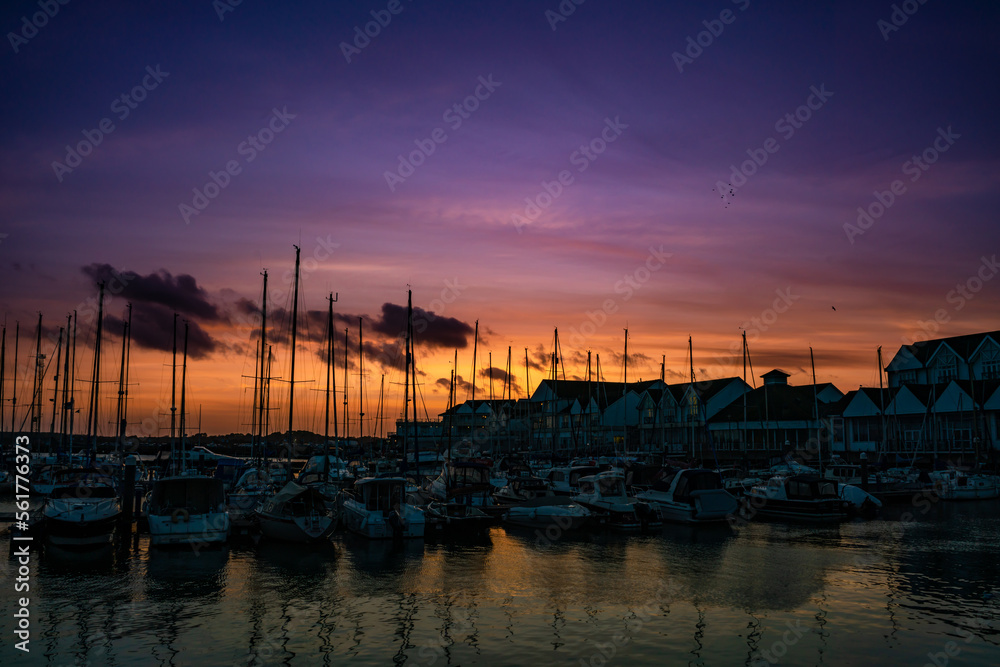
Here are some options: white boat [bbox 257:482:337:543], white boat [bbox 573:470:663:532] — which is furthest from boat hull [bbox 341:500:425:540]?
white boat [bbox 573:470:663:532]

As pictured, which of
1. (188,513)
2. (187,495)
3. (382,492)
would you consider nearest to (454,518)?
(382,492)

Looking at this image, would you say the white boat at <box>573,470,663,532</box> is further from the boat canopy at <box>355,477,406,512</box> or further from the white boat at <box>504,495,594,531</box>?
the boat canopy at <box>355,477,406,512</box>

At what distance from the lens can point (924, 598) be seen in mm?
22656

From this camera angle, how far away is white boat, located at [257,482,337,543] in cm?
3331

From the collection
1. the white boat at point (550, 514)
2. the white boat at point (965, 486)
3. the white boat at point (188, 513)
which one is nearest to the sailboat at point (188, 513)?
the white boat at point (188, 513)

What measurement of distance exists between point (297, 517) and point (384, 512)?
419cm

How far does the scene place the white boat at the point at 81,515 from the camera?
33.0m

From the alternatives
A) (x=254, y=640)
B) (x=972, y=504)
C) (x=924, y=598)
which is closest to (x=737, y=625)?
(x=924, y=598)

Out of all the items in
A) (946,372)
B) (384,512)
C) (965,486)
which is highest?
(946,372)

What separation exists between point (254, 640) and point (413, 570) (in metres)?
10.0

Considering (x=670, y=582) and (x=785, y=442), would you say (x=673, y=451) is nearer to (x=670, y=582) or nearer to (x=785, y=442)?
(x=785, y=442)

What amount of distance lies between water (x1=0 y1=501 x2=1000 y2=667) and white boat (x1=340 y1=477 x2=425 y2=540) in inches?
45.2

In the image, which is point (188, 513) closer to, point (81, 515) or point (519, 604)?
point (81, 515)

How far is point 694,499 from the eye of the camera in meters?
42.0
